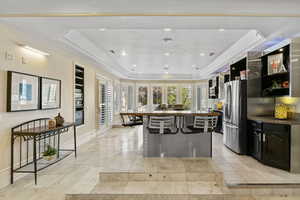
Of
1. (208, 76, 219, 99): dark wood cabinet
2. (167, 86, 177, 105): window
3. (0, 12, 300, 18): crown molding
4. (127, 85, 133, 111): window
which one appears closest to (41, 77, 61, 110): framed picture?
(0, 12, 300, 18): crown molding

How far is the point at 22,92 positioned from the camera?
351cm

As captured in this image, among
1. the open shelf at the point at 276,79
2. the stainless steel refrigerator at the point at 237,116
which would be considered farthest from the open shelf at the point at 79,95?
the open shelf at the point at 276,79

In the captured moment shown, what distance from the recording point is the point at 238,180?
333cm

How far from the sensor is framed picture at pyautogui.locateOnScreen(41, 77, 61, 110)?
409 centimetres

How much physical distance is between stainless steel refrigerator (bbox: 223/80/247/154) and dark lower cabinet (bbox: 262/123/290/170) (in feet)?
2.20

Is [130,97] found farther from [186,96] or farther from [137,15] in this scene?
[137,15]

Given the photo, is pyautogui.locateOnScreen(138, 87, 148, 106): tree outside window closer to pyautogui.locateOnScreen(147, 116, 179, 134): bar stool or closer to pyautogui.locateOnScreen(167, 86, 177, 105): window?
pyautogui.locateOnScreen(167, 86, 177, 105): window

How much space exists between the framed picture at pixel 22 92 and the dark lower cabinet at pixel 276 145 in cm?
449

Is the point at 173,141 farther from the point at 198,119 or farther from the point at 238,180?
the point at 238,180

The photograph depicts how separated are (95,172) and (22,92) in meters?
1.90

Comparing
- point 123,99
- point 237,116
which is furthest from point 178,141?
point 123,99

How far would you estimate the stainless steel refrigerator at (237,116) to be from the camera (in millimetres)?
4707

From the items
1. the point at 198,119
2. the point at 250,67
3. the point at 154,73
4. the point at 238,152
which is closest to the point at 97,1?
the point at 198,119

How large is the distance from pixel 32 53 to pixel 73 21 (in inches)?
52.6
